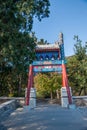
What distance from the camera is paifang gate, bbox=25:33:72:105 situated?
24.0 meters

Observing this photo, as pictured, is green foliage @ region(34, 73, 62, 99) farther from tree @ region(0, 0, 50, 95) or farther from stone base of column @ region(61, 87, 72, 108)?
tree @ region(0, 0, 50, 95)

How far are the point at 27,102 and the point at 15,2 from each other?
12681mm

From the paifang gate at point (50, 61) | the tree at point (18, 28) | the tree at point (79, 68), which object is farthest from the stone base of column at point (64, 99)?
the tree at point (18, 28)

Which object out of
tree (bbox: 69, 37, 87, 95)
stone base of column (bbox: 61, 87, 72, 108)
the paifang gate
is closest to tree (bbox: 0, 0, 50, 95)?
stone base of column (bbox: 61, 87, 72, 108)

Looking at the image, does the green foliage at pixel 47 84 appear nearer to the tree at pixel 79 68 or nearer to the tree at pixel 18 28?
the tree at pixel 79 68

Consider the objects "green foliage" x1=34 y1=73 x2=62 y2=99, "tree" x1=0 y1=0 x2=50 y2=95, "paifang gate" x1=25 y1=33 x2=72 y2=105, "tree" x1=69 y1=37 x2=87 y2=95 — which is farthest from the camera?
"green foliage" x1=34 y1=73 x2=62 y2=99

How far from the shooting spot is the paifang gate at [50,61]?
24.0 meters

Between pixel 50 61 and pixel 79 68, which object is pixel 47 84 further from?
pixel 50 61

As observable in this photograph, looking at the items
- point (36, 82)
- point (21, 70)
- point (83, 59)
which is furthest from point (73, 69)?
point (21, 70)

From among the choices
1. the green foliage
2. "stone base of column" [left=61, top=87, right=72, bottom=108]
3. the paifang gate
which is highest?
the paifang gate

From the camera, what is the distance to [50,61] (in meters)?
24.3

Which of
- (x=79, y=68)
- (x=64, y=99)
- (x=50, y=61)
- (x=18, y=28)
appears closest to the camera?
(x=18, y=28)

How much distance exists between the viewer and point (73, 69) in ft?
102

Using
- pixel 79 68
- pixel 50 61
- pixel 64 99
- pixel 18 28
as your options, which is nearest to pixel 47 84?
pixel 79 68
